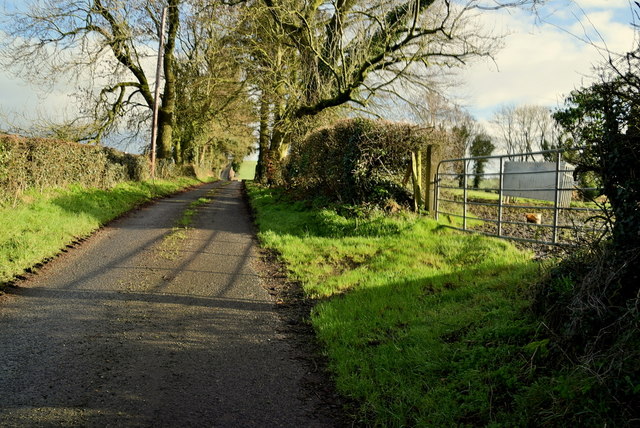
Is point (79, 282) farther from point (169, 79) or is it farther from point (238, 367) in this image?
point (169, 79)

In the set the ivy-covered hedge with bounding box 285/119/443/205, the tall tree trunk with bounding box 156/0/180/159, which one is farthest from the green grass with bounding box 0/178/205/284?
the tall tree trunk with bounding box 156/0/180/159

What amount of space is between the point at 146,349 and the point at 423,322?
116 inches

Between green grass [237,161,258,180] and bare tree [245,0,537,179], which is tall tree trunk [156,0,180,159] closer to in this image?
bare tree [245,0,537,179]

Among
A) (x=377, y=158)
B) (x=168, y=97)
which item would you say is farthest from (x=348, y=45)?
(x=168, y=97)

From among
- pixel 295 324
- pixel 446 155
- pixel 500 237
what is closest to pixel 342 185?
pixel 446 155

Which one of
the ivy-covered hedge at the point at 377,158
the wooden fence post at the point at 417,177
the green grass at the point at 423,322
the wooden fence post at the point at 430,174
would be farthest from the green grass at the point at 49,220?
the wooden fence post at the point at 430,174

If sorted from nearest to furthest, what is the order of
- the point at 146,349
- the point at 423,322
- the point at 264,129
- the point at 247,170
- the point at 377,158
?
the point at 146,349 < the point at 423,322 < the point at 377,158 < the point at 264,129 < the point at 247,170

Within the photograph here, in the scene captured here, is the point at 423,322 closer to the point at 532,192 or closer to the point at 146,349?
the point at 146,349

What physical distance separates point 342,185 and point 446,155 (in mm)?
2949

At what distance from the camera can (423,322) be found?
5105 mm

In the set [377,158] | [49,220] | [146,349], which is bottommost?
[146,349]

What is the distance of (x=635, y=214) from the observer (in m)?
3.21

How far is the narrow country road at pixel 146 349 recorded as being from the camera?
11.5 feet

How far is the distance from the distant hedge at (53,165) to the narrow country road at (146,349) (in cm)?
421
